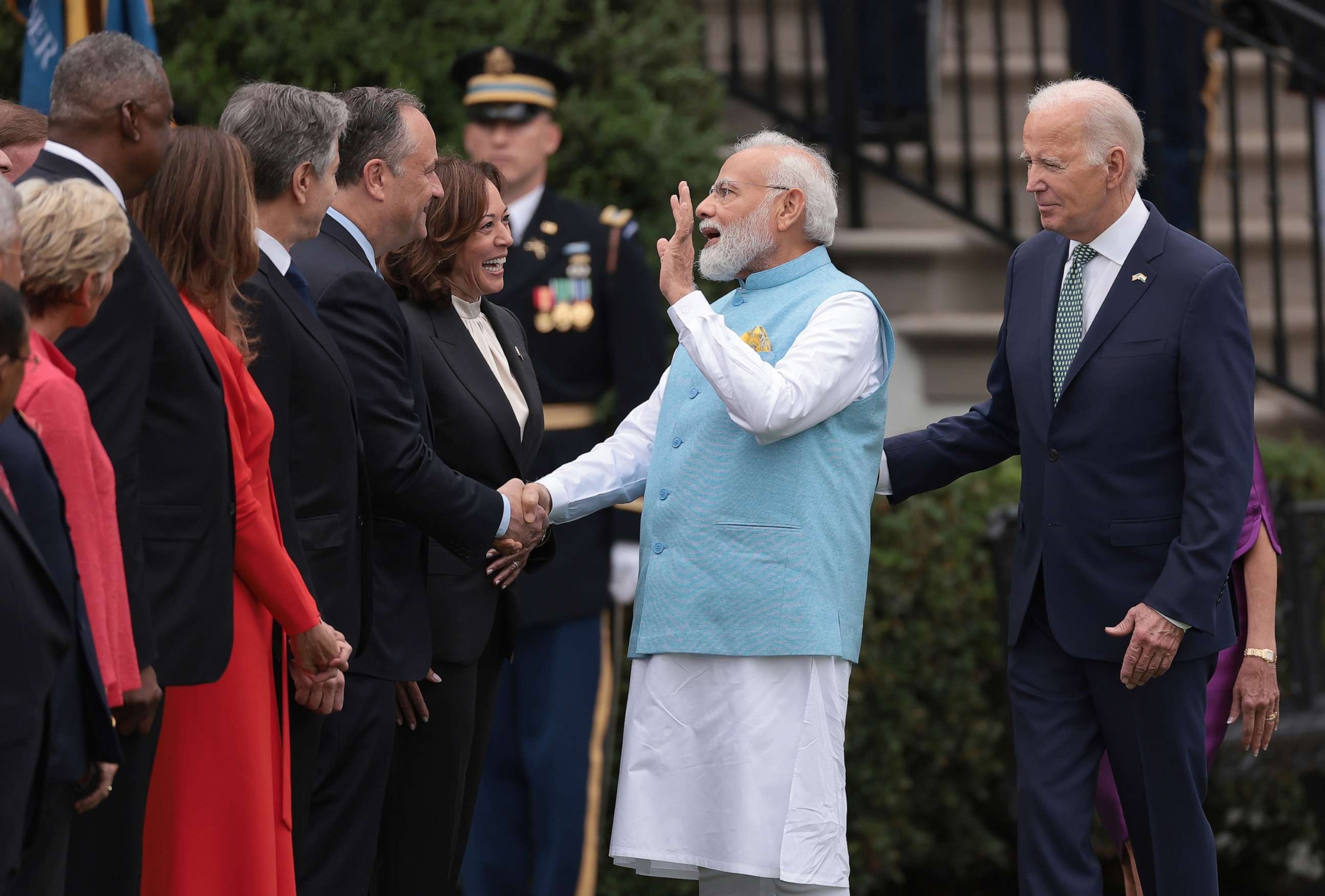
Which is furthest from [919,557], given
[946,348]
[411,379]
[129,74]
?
[129,74]

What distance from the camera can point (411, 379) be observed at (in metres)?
3.91

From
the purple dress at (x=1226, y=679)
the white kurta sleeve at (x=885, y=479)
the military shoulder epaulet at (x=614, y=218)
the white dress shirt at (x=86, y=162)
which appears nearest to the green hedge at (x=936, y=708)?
the military shoulder epaulet at (x=614, y=218)

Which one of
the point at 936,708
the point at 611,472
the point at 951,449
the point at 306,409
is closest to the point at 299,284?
the point at 306,409

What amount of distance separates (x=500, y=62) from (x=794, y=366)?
2051 mm

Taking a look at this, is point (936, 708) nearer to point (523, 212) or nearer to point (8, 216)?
point (523, 212)

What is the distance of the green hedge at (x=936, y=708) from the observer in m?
6.02

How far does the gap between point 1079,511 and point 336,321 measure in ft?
5.23

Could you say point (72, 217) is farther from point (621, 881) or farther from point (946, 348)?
point (946, 348)

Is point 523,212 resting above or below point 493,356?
above

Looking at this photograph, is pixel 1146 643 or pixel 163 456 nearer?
pixel 163 456

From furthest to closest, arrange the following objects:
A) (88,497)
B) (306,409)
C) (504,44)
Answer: (504,44)
(306,409)
(88,497)

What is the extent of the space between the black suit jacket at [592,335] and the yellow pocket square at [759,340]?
117 centimetres

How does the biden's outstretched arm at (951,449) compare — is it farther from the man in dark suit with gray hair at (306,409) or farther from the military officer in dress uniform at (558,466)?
the man in dark suit with gray hair at (306,409)

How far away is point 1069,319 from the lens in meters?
4.02
